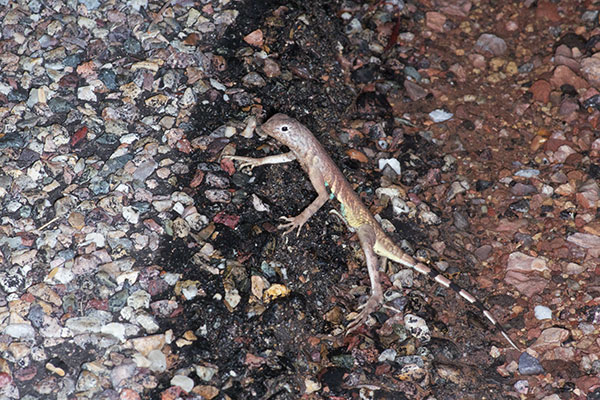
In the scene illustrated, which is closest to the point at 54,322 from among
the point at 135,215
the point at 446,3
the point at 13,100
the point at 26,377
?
the point at 26,377

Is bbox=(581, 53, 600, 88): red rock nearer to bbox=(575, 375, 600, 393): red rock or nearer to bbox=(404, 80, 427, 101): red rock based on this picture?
bbox=(404, 80, 427, 101): red rock

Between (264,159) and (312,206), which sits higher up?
(264,159)

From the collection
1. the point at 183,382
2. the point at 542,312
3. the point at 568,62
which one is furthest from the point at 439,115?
the point at 183,382

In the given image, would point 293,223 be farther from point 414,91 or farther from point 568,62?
point 568,62

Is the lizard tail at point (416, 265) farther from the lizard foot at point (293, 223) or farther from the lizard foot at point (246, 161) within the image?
the lizard foot at point (246, 161)

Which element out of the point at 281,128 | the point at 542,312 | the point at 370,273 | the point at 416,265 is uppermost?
the point at 281,128

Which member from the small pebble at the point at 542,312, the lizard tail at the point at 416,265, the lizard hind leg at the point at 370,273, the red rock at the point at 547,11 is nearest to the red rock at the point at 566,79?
the red rock at the point at 547,11
